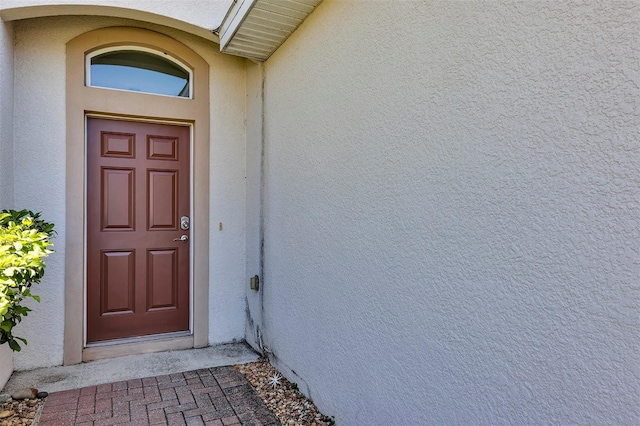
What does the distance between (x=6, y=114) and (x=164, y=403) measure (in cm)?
251

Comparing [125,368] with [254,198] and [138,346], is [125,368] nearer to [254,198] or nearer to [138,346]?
[138,346]

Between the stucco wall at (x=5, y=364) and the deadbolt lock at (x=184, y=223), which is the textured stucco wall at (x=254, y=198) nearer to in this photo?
the deadbolt lock at (x=184, y=223)

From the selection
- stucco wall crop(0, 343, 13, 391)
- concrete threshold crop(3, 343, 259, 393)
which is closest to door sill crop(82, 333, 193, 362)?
concrete threshold crop(3, 343, 259, 393)

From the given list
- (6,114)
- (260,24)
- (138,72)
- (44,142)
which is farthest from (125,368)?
(260,24)

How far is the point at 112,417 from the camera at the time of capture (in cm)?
258

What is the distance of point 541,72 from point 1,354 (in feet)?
12.7

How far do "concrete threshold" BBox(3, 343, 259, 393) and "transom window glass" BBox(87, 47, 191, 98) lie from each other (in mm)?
2498

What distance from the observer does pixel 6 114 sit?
301 cm

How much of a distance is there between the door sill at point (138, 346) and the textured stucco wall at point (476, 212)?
67.6 inches

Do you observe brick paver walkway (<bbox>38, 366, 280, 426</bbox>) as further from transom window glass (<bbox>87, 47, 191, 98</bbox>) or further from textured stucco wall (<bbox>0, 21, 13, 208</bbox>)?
transom window glass (<bbox>87, 47, 191, 98</bbox>)

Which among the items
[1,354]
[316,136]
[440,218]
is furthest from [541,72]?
[1,354]

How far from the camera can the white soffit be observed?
2637 mm

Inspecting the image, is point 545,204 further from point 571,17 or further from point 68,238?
point 68,238

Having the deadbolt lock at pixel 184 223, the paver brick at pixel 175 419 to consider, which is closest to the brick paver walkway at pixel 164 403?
the paver brick at pixel 175 419
